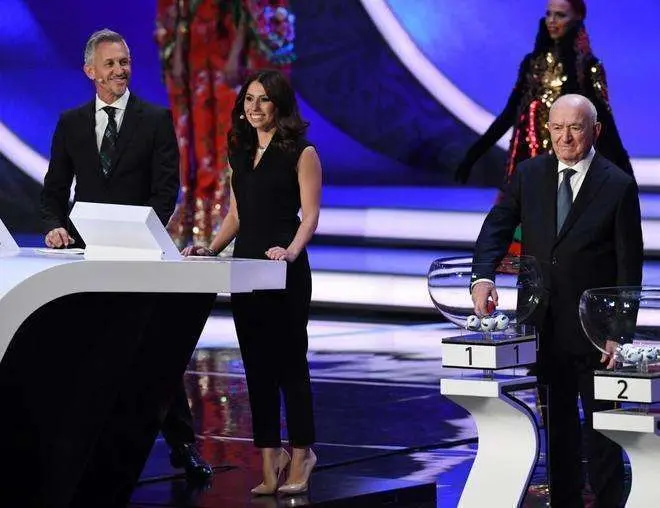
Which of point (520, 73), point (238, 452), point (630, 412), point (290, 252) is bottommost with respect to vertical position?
point (238, 452)

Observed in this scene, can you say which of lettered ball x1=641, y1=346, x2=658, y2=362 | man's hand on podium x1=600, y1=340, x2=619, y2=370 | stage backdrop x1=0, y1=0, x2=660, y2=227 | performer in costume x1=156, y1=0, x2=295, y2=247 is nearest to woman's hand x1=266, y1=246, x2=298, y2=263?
man's hand on podium x1=600, y1=340, x2=619, y2=370

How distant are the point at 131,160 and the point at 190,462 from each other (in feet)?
3.16

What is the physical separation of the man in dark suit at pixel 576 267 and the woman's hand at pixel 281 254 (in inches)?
20.8

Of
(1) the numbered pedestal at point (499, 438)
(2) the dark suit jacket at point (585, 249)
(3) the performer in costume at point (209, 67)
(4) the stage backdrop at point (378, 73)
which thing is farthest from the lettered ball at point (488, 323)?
(4) the stage backdrop at point (378, 73)

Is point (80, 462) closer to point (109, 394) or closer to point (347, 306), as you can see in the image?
point (109, 394)

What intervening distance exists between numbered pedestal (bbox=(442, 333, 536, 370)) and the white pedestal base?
33cm

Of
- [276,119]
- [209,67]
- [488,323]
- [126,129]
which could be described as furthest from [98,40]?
[209,67]

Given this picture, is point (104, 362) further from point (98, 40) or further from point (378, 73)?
point (378, 73)

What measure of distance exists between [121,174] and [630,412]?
6.37 ft

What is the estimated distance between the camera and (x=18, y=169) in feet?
41.2

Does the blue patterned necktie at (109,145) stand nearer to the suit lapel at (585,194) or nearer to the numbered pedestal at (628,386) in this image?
the suit lapel at (585,194)

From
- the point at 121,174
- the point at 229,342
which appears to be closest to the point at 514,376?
the point at 121,174

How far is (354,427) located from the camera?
6.29 meters

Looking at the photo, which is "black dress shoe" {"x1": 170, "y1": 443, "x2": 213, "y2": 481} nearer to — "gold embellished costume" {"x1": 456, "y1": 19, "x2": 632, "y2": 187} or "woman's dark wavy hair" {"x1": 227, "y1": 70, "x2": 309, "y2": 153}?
"woman's dark wavy hair" {"x1": 227, "y1": 70, "x2": 309, "y2": 153}
